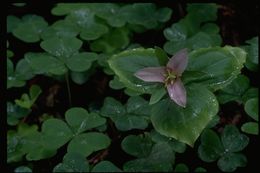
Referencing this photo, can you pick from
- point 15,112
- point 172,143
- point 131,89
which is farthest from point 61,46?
point 172,143

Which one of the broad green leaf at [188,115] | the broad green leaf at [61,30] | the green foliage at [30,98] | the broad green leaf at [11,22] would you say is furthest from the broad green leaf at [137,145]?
the broad green leaf at [11,22]

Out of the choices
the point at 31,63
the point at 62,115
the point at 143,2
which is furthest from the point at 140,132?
the point at 143,2

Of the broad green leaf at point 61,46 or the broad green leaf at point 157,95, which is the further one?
the broad green leaf at point 61,46

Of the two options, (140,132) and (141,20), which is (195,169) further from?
(141,20)

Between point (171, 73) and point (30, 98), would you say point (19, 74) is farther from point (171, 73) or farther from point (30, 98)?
point (171, 73)

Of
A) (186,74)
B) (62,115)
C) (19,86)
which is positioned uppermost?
(186,74)

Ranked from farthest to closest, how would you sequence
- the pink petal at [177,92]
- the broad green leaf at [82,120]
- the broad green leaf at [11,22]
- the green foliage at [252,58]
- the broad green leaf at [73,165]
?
the broad green leaf at [11,22] → the green foliage at [252,58] → the broad green leaf at [82,120] → the broad green leaf at [73,165] → the pink petal at [177,92]

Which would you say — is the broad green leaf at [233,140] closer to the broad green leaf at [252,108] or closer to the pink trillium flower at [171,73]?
the broad green leaf at [252,108]
